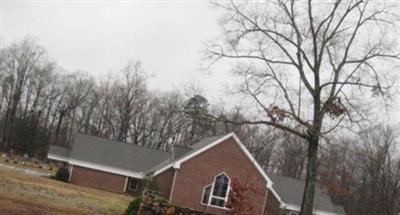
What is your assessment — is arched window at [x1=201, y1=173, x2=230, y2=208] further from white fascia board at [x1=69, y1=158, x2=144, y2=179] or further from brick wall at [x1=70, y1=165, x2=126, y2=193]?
brick wall at [x1=70, y1=165, x2=126, y2=193]

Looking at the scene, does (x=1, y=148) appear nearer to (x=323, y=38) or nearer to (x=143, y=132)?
(x=143, y=132)

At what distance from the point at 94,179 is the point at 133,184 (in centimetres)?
338

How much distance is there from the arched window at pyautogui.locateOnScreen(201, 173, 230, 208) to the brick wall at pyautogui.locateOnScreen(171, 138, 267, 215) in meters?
0.29

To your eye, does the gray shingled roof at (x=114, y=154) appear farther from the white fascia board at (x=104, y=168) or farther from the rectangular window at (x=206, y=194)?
the rectangular window at (x=206, y=194)

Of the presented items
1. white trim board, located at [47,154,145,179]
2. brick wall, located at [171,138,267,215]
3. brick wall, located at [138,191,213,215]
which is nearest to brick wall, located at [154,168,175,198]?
brick wall, located at [171,138,267,215]

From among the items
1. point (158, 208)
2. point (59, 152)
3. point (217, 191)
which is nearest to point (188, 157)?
point (217, 191)

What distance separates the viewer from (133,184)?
4422 cm

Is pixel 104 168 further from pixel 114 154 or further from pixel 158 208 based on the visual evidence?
pixel 158 208

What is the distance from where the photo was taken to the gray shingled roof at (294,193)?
150ft

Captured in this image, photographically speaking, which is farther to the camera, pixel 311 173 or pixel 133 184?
pixel 133 184

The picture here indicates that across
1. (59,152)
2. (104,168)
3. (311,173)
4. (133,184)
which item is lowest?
(133,184)

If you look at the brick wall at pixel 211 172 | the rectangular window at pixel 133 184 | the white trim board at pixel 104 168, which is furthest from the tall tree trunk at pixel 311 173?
the rectangular window at pixel 133 184

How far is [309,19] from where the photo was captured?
23422 mm

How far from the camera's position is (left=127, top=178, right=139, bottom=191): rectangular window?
43897mm
